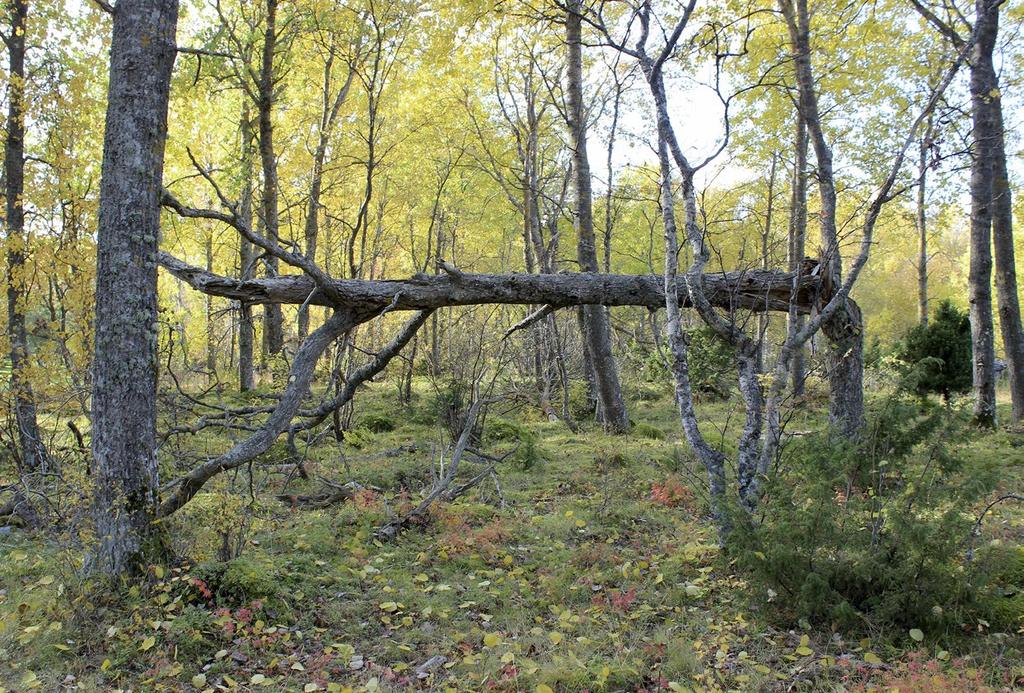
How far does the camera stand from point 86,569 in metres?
4.18

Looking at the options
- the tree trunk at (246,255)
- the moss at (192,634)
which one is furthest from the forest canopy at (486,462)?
the tree trunk at (246,255)

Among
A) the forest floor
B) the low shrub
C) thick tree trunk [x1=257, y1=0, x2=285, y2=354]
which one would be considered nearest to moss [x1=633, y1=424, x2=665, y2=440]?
the forest floor

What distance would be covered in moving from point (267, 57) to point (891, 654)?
39.9ft

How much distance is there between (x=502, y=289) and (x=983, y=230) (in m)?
8.09

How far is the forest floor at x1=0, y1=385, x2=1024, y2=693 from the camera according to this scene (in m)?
3.54

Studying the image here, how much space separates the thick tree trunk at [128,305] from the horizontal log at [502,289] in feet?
2.31

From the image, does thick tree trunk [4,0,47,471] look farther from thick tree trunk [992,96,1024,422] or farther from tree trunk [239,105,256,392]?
thick tree trunk [992,96,1024,422]

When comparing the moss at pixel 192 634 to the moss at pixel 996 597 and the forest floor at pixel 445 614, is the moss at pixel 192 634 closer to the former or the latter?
the forest floor at pixel 445 614

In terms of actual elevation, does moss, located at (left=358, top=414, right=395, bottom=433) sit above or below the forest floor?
above

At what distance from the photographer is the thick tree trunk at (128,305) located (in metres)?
4.18

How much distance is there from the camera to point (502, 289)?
6.16 m

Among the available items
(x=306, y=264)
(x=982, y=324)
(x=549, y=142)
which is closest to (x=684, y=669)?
(x=306, y=264)

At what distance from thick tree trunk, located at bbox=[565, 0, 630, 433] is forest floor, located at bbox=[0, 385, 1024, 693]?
3606 millimetres

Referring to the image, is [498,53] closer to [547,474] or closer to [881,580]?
[547,474]
